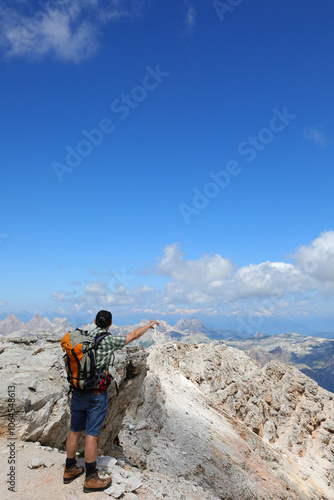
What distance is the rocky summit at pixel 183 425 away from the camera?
30.0 feet

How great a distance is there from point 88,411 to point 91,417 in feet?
0.60

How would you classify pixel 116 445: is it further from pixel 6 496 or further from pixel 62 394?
pixel 6 496

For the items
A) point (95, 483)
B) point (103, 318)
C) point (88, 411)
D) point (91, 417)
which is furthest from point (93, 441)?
point (103, 318)

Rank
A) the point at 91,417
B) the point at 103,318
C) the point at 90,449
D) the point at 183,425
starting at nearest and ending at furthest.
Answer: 1. the point at 90,449
2. the point at 91,417
3. the point at 103,318
4. the point at 183,425

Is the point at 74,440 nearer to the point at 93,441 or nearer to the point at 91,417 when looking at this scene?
the point at 93,441

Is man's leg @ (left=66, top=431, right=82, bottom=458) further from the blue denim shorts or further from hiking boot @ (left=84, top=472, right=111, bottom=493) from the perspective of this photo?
hiking boot @ (left=84, top=472, right=111, bottom=493)

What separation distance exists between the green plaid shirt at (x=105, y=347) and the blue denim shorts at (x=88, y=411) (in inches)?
33.2

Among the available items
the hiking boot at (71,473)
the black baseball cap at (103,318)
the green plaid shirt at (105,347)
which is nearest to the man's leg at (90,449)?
the hiking boot at (71,473)

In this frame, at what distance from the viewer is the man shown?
740 centimetres

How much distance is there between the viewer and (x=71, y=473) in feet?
24.7

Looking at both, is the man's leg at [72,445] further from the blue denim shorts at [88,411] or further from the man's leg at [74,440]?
the blue denim shorts at [88,411]

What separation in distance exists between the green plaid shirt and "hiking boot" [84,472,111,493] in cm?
269

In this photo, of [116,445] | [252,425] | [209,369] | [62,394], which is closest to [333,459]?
[252,425]

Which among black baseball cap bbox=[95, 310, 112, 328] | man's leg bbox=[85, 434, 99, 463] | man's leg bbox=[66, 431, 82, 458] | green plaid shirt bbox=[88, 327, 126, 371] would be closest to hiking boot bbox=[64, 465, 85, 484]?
man's leg bbox=[66, 431, 82, 458]
